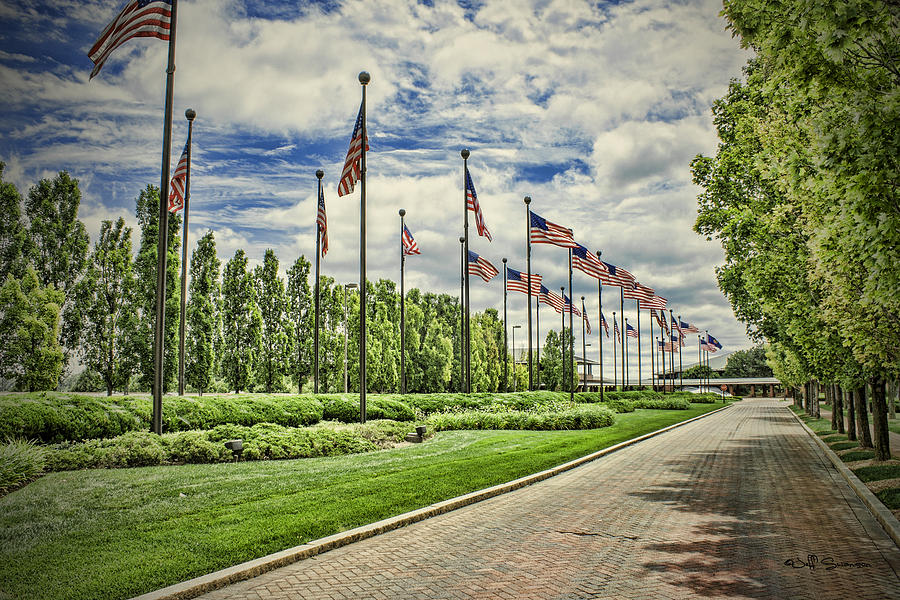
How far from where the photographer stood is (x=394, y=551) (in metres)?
6.86

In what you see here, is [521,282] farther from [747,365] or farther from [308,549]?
[747,365]

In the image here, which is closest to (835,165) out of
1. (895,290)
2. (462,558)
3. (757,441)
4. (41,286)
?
(895,290)

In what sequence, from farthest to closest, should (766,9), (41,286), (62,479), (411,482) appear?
(41,286) → (411,482) → (62,479) → (766,9)

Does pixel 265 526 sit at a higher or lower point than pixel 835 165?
lower

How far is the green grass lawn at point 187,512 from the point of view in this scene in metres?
5.62

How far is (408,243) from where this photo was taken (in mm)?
26234

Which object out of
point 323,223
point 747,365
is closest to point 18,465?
point 323,223

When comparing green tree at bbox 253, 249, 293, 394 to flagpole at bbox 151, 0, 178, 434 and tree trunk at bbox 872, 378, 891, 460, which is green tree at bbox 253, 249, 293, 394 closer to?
flagpole at bbox 151, 0, 178, 434

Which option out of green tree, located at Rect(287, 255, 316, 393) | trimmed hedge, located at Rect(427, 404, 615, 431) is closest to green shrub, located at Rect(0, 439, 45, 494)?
trimmed hedge, located at Rect(427, 404, 615, 431)

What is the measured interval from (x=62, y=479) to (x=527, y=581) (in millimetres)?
8800

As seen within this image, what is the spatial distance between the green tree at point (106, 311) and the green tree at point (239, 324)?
23.5 ft

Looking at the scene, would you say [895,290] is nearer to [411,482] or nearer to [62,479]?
[411,482]
